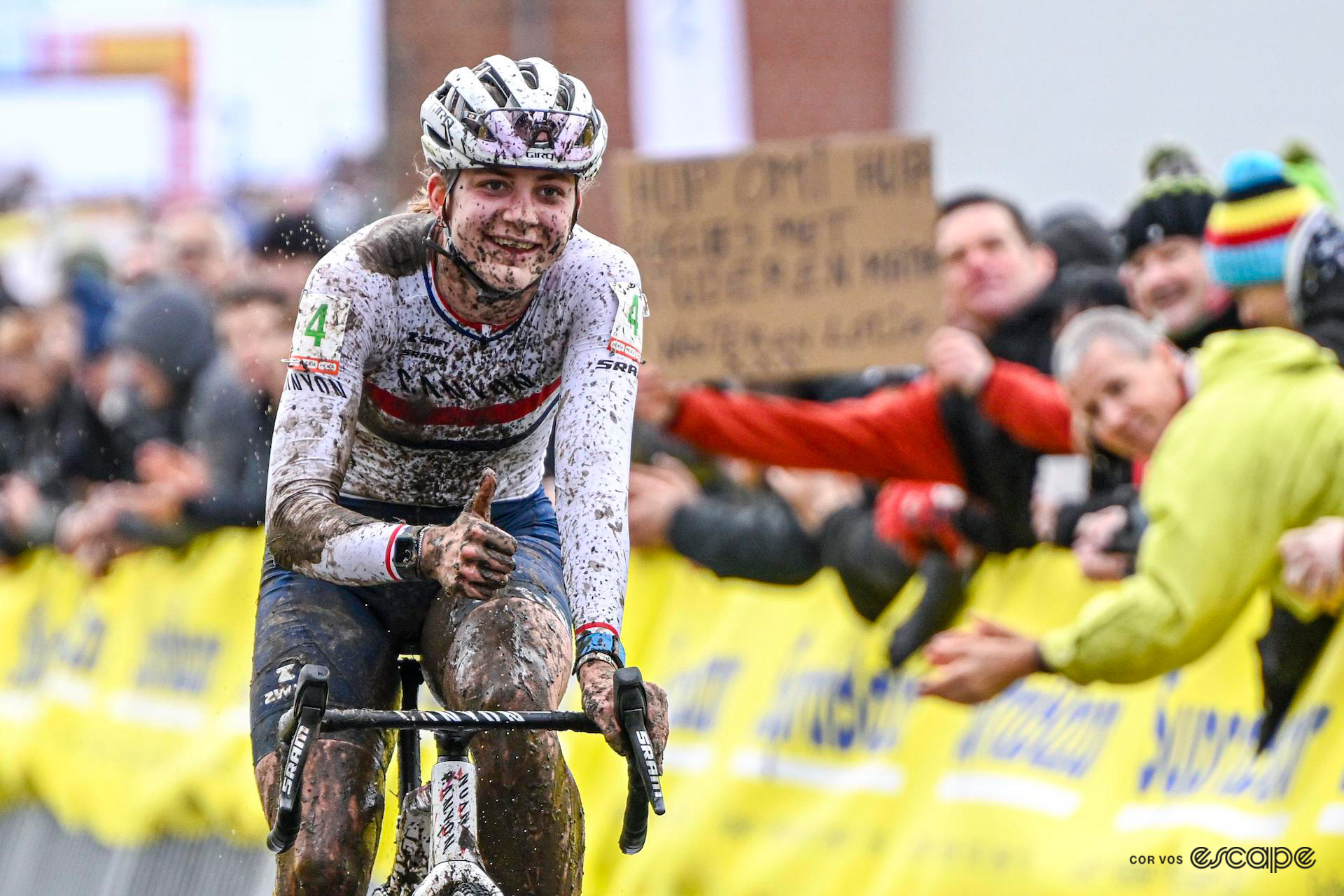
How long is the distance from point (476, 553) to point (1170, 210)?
4181mm

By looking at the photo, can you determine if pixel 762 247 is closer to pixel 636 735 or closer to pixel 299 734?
pixel 636 735

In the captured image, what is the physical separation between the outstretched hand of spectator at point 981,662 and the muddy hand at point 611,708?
2010mm

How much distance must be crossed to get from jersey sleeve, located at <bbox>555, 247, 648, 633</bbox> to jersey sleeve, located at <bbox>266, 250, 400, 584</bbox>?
46 cm

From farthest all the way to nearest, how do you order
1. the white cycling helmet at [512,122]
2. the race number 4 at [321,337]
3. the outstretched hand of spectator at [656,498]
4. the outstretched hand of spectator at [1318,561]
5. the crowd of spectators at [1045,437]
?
the outstretched hand of spectator at [656,498] → the crowd of spectators at [1045,437] → the outstretched hand of spectator at [1318,561] → the race number 4 at [321,337] → the white cycling helmet at [512,122]

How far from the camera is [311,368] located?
4.95m

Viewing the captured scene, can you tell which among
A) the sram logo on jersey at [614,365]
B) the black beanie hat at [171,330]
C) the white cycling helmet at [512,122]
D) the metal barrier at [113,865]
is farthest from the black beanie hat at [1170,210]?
the black beanie hat at [171,330]

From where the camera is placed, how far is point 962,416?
771 cm

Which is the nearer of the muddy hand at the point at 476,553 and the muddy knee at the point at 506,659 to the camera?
the muddy hand at the point at 476,553

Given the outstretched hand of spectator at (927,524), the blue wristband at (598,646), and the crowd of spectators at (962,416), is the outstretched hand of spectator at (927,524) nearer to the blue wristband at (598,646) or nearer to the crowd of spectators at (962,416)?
the crowd of spectators at (962,416)

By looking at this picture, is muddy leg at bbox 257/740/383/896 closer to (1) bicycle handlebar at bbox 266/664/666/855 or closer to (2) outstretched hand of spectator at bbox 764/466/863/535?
(1) bicycle handlebar at bbox 266/664/666/855

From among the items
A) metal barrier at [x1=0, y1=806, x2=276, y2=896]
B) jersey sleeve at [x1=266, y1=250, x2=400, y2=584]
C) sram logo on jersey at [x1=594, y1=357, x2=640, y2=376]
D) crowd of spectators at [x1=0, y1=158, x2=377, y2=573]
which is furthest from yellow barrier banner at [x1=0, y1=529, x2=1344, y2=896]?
jersey sleeve at [x1=266, y1=250, x2=400, y2=584]

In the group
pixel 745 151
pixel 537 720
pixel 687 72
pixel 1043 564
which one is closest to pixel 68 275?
pixel 687 72

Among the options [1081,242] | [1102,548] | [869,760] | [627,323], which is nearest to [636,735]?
[627,323]

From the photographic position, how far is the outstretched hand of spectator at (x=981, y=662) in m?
6.46
